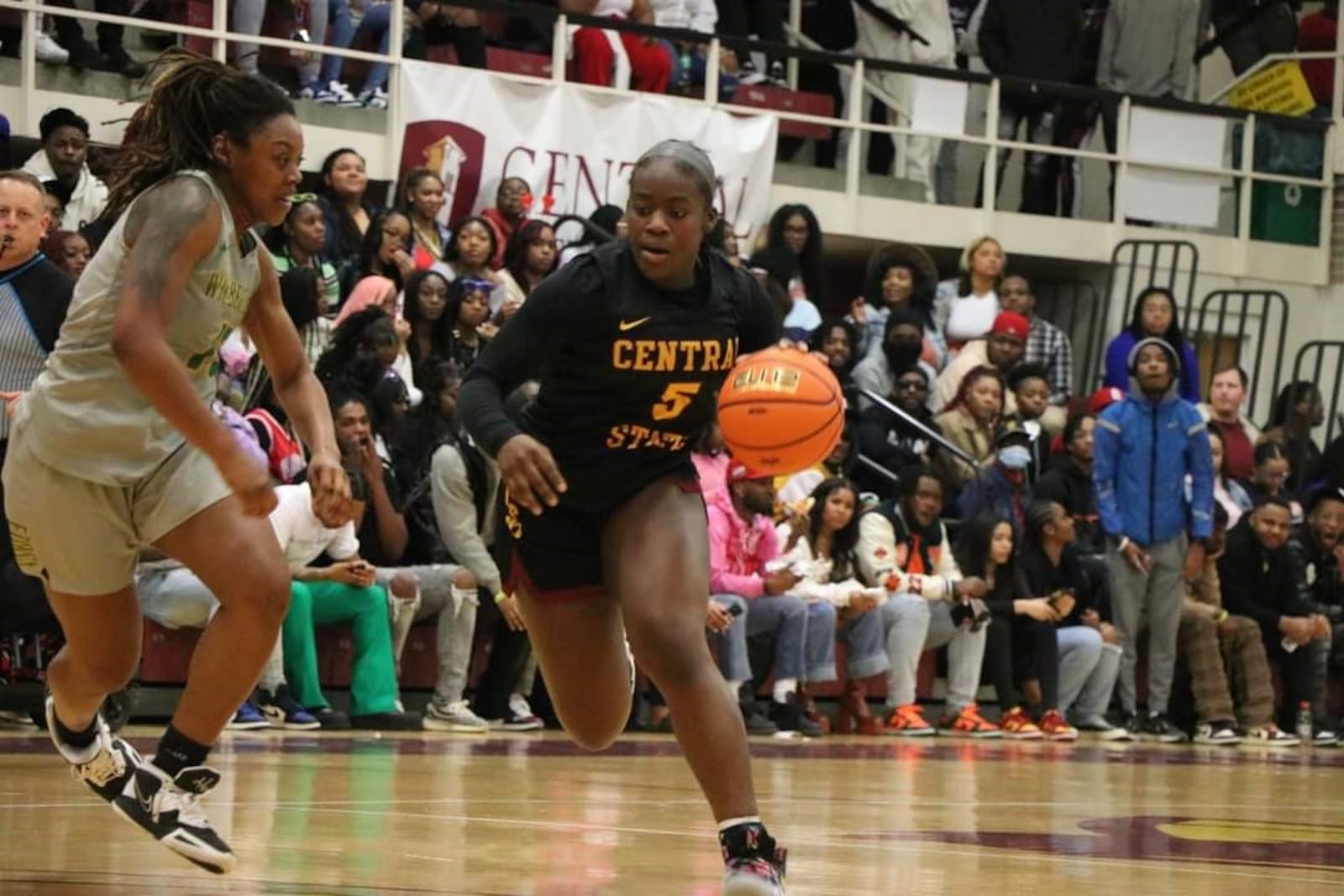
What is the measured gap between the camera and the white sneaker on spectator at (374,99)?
16.6 m

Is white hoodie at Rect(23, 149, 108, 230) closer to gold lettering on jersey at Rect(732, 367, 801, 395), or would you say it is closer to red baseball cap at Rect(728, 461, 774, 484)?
red baseball cap at Rect(728, 461, 774, 484)

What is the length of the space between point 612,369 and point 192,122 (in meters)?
1.20

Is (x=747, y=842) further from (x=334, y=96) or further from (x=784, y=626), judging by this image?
(x=334, y=96)

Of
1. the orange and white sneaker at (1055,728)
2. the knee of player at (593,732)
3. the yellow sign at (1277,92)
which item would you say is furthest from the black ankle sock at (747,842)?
the yellow sign at (1277,92)

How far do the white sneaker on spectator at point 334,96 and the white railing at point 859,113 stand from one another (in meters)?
0.23

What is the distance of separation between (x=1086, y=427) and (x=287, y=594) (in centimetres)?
1061

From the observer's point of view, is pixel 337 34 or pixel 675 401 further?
pixel 337 34

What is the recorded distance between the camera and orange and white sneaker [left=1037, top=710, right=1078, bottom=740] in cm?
1420

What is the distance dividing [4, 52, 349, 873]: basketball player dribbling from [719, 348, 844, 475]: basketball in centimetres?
166

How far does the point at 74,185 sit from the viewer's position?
1338 centimetres

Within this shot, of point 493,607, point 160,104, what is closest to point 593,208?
point 493,607

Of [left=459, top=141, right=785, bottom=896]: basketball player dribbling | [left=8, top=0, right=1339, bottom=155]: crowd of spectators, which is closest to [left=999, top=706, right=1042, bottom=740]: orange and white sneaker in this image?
[left=8, top=0, right=1339, bottom=155]: crowd of spectators

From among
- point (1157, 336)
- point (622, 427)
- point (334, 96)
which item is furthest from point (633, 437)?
point (1157, 336)

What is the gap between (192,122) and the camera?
19.4 ft
